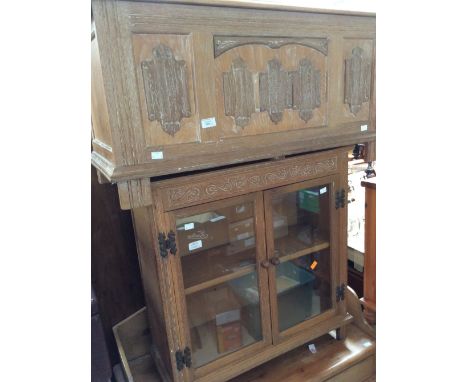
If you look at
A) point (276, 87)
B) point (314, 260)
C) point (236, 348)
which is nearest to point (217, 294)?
point (236, 348)

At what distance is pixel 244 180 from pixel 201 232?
0.74 feet

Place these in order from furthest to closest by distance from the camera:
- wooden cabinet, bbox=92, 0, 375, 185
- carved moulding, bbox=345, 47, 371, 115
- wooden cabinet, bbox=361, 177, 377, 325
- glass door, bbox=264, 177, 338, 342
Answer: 1. wooden cabinet, bbox=361, 177, 377, 325
2. glass door, bbox=264, 177, 338, 342
3. carved moulding, bbox=345, 47, 371, 115
4. wooden cabinet, bbox=92, 0, 375, 185

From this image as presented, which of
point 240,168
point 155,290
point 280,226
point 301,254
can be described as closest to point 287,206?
point 280,226

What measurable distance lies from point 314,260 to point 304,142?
54cm

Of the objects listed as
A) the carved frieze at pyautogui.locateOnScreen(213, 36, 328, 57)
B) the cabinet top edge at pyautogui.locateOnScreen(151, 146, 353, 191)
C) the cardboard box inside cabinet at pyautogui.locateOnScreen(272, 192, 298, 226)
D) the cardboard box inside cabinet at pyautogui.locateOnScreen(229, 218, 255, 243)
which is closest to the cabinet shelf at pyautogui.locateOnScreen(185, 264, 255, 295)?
the cardboard box inside cabinet at pyautogui.locateOnScreen(229, 218, 255, 243)

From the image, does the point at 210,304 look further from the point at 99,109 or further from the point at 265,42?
the point at 265,42

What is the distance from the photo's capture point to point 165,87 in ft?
2.77

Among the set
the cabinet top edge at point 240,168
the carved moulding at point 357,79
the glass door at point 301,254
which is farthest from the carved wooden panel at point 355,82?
the glass door at point 301,254

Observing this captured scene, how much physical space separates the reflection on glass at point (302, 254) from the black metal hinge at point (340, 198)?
31mm

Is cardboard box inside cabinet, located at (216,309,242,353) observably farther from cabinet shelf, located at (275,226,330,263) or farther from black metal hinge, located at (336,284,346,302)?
black metal hinge, located at (336,284,346,302)

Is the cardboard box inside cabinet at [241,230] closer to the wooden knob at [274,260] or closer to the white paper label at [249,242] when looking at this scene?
the white paper label at [249,242]

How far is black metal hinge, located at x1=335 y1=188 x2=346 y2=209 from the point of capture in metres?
1.30
